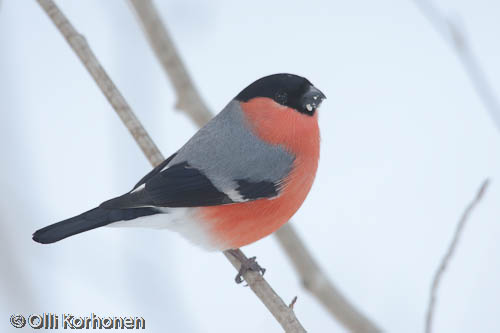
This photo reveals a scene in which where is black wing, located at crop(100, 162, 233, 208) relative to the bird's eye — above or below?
below

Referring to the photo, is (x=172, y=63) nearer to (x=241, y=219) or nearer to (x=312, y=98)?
(x=312, y=98)

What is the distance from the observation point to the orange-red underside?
7.34 ft

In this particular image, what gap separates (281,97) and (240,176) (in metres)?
0.36

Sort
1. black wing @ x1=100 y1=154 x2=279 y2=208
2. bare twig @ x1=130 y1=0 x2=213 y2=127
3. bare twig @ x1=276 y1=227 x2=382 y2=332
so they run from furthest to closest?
bare twig @ x1=130 y1=0 x2=213 y2=127
bare twig @ x1=276 y1=227 x2=382 y2=332
black wing @ x1=100 y1=154 x2=279 y2=208

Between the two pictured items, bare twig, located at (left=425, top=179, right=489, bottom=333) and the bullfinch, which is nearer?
bare twig, located at (left=425, top=179, right=489, bottom=333)

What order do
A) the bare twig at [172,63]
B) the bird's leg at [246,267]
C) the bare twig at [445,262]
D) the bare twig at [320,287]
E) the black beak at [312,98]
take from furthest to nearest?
the bare twig at [172,63] → the bare twig at [320,287] → the bird's leg at [246,267] → the black beak at [312,98] → the bare twig at [445,262]

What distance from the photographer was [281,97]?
2328 millimetres

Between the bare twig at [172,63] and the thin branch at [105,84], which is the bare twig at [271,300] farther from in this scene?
the bare twig at [172,63]

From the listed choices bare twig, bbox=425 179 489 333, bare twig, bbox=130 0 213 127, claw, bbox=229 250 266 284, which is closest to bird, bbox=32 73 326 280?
claw, bbox=229 250 266 284

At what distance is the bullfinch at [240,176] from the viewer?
2182 millimetres

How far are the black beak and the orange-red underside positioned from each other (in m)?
0.06

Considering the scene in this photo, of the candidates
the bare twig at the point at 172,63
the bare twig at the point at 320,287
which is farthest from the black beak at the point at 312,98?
the bare twig at the point at 320,287

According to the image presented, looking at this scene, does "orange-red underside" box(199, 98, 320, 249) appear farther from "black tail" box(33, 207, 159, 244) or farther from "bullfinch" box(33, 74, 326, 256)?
"black tail" box(33, 207, 159, 244)

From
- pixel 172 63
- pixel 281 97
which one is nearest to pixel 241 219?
pixel 281 97
